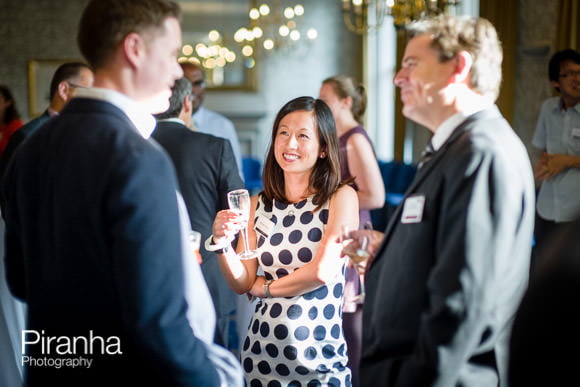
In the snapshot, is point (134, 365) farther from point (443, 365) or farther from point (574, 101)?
point (574, 101)

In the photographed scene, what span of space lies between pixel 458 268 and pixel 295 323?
3.04 ft

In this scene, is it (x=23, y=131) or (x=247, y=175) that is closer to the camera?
(x=23, y=131)

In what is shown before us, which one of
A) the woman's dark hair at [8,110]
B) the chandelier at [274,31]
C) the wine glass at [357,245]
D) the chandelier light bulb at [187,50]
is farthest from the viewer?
the chandelier light bulb at [187,50]

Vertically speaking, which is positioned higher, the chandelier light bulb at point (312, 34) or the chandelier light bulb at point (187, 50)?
the chandelier light bulb at point (312, 34)

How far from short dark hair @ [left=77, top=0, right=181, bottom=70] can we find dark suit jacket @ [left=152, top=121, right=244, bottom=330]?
4.34ft

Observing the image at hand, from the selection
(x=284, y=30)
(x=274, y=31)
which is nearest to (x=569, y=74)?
(x=284, y=30)

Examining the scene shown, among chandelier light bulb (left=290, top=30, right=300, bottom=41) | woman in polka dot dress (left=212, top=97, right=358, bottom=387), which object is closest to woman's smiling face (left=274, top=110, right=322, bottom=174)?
woman in polka dot dress (left=212, top=97, right=358, bottom=387)

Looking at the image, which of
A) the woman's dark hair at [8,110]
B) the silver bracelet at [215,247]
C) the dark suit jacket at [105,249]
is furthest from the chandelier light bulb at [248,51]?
the dark suit jacket at [105,249]

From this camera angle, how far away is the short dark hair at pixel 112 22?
1.38 meters

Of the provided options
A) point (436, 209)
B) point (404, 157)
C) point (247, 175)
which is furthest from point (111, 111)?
point (247, 175)

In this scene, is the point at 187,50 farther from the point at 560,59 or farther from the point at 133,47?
the point at 133,47

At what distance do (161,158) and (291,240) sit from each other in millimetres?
964

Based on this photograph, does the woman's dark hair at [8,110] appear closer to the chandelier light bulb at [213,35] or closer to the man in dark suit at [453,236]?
the man in dark suit at [453,236]

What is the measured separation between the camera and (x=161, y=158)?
134cm
